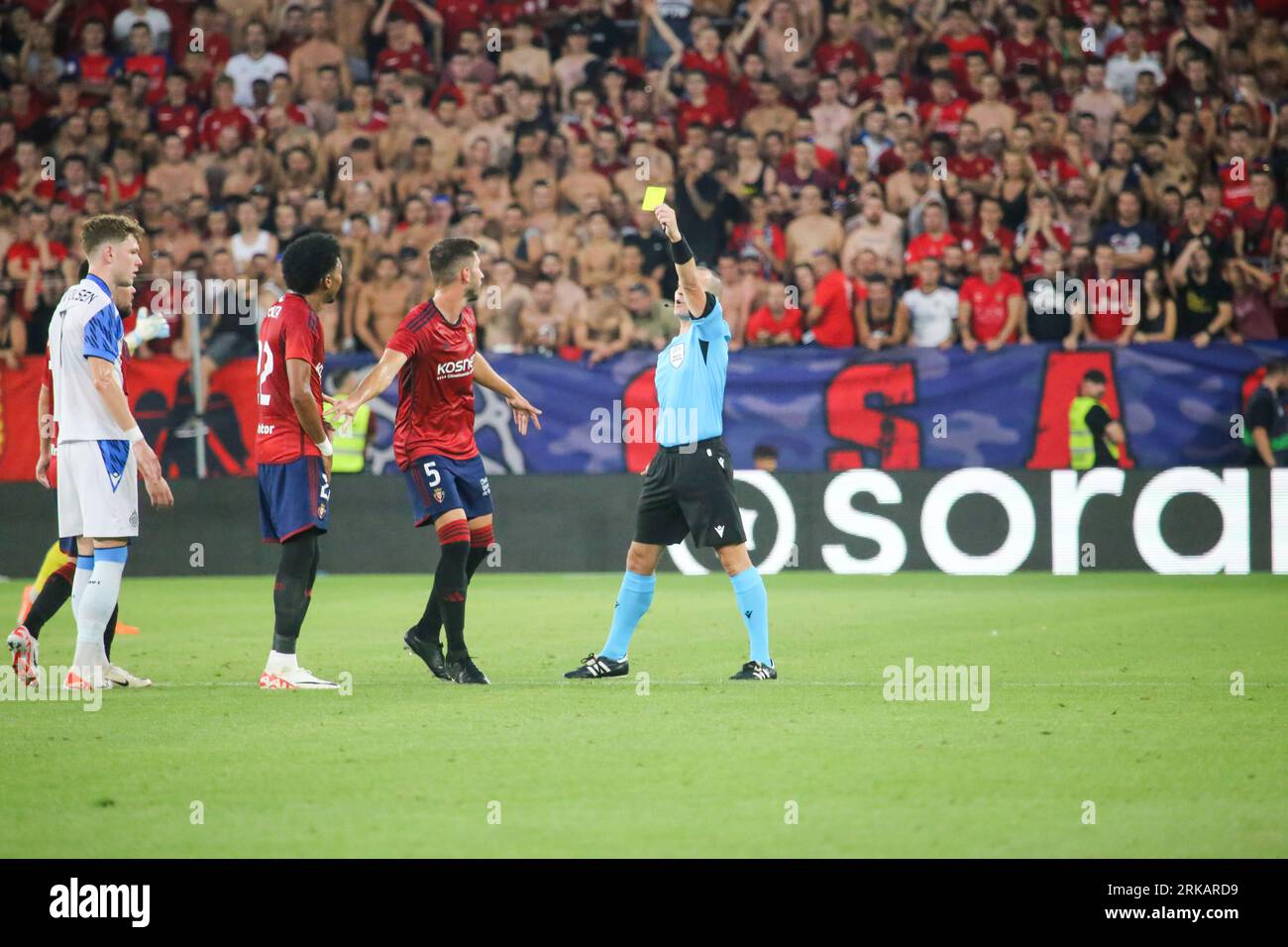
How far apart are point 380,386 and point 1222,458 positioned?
10750 mm

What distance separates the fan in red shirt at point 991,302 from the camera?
1805 centimetres

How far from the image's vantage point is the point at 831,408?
691 inches

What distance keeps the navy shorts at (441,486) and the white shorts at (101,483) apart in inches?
58.0

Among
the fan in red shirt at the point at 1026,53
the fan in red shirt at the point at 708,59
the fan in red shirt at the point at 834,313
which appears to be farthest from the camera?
the fan in red shirt at the point at 708,59

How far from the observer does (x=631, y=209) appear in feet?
65.7

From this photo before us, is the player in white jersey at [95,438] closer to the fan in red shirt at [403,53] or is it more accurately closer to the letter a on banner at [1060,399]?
the letter a on banner at [1060,399]

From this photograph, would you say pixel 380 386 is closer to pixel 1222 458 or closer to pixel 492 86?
pixel 1222 458

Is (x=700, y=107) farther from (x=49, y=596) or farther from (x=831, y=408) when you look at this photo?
(x=49, y=596)

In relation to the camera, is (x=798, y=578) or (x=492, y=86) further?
(x=492, y=86)

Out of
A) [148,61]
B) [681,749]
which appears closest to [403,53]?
[148,61]

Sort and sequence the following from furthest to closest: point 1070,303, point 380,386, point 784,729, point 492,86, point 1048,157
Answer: point 492,86 → point 1048,157 → point 1070,303 → point 380,386 → point 784,729

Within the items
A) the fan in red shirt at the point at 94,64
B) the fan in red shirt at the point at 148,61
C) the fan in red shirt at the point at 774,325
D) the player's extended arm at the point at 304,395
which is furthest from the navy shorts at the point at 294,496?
the fan in red shirt at the point at 94,64

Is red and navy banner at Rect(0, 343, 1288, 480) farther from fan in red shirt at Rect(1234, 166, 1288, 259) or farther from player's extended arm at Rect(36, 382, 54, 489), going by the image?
player's extended arm at Rect(36, 382, 54, 489)

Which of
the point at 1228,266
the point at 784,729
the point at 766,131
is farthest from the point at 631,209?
the point at 784,729
